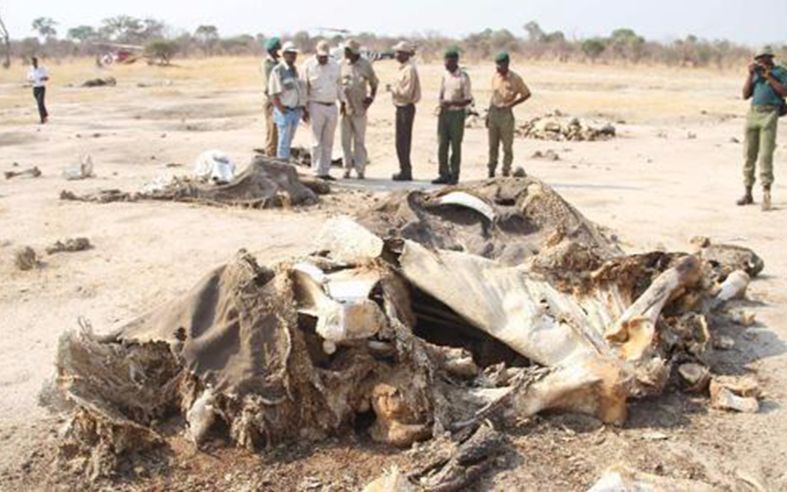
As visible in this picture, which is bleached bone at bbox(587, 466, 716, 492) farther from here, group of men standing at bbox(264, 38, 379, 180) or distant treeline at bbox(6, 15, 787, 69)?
distant treeline at bbox(6, 15, 787, 69)

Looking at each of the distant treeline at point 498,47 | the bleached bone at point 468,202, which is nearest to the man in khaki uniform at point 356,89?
the bleached bone at point 468,202

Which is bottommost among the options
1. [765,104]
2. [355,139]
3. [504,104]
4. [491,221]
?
[355,139]

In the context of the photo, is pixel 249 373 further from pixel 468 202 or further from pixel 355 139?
pixel 355 139

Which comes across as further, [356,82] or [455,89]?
[356,82]

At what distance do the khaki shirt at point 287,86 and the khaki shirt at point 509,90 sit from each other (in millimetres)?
2519

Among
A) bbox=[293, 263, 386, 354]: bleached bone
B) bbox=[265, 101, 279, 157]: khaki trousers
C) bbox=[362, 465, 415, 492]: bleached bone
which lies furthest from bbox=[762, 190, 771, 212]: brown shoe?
bbox=[362, 465, 415, 492]: bleached bone

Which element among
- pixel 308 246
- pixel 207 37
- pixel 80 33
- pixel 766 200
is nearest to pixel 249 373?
pixel 308 246

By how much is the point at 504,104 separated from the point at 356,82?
1974 millimetres

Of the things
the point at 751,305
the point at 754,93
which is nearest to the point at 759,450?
the point at 751,305

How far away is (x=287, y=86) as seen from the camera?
11.9 m

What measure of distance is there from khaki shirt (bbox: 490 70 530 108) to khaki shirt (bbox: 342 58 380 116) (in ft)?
5.39

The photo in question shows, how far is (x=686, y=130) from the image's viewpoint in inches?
811

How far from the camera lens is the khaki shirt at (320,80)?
11.9 metres

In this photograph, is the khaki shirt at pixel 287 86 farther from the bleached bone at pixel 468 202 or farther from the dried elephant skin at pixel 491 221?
the bleached bone at pixel 468 202
